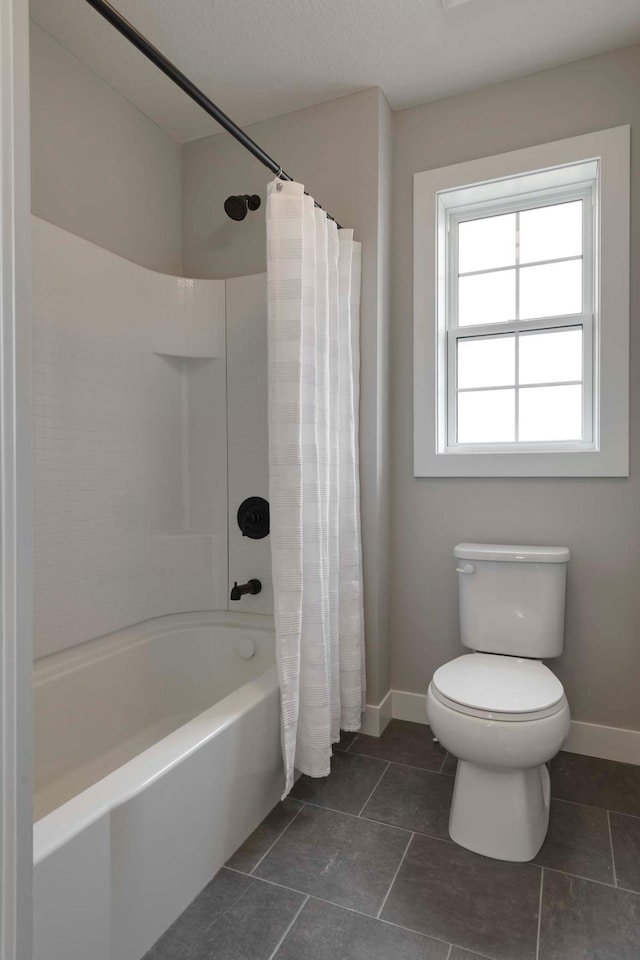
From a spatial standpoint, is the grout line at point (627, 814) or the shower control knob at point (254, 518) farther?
the shower control knob at point (254, 518)

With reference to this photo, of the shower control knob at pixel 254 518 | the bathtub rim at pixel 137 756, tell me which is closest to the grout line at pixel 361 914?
the bathtub rim at pixel 137 756

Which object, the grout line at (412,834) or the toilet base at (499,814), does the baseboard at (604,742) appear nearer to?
the grout line at (412,834)

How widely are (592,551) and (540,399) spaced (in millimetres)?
639

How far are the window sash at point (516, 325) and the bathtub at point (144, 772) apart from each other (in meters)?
1.20

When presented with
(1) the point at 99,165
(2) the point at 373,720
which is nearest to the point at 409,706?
(2) the point at 373,720

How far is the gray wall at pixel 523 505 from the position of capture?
6.87 ft

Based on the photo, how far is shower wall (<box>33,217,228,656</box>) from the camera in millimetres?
1927

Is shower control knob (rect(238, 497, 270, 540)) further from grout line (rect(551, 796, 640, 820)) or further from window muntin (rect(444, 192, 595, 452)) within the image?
grout line (rect(551, 796, 640, 820))

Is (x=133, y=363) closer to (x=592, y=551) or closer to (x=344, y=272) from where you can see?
(x=344, y=272)

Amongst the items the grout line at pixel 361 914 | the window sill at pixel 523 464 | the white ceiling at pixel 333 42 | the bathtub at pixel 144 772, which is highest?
the white ceiling at pixel 333 42

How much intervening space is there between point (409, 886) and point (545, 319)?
2019 millimetres

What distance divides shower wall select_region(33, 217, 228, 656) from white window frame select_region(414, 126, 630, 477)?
90 centimetres

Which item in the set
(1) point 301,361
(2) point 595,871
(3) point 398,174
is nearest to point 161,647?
(1) point 301,361

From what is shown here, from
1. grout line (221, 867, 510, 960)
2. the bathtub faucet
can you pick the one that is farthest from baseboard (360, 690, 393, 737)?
grout line (221, 867, 510, 960)
